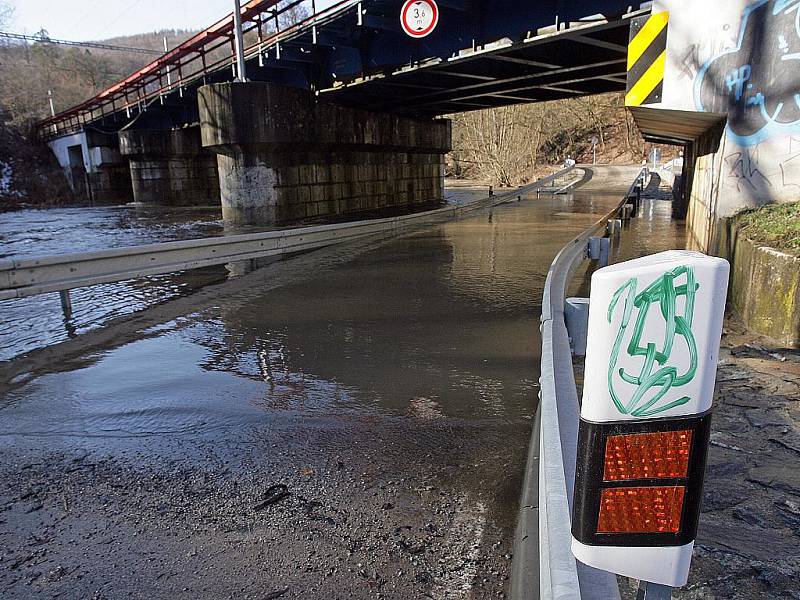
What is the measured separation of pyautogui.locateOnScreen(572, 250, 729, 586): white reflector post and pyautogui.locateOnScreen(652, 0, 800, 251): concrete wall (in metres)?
6.52

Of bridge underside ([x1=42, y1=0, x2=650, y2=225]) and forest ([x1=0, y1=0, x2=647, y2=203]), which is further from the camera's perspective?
forest ([x1=0, y1=0, x2=647, y2=203])

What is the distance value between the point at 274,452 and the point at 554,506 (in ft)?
7.81

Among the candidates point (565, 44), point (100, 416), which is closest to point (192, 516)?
point (100, 416)

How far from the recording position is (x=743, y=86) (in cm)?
683

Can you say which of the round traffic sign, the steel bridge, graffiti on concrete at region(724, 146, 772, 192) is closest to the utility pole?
the steel bridge

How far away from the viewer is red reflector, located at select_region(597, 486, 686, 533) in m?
1.21

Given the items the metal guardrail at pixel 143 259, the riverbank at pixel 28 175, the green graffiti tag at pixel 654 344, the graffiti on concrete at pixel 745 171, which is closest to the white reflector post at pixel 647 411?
the green graffiti tag at pixel 654 344

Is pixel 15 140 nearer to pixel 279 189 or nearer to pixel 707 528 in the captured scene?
pixel 279 189

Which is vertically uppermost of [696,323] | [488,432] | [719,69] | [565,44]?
[565,44]

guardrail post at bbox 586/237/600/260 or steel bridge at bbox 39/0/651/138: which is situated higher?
steel bridge at bbox 39/0/651/138

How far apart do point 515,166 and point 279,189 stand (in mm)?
29584

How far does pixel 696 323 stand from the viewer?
3.65 ft

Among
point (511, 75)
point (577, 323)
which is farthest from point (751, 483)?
point (511, 75)

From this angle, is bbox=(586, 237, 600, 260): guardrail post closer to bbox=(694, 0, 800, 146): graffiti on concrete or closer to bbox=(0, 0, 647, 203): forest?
bbox=(694, 0, 800, 146): graffiti on concrete
